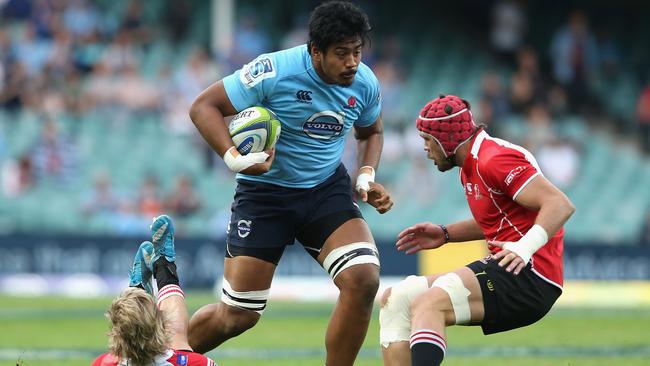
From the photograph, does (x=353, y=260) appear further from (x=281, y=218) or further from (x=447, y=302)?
(x=447, y=302)

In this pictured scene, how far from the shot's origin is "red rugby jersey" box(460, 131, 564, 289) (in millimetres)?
6898

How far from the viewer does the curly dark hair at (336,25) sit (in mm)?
7496

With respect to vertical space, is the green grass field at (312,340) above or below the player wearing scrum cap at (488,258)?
below

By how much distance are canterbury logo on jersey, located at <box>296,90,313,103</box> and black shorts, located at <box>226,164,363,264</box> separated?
603 millimetres

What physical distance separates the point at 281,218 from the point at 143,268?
102 cm

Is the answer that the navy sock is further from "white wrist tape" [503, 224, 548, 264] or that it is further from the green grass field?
Result: "white wrist tape" [503, 224, 548, 264]

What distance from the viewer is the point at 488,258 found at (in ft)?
23.6

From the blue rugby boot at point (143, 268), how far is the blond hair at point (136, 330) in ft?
5.46

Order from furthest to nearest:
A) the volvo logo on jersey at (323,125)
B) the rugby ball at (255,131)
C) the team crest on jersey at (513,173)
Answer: the volvo logo on jersey at (323,125), the rugby ball at (255,131), the team crest on jersey at (513,173)

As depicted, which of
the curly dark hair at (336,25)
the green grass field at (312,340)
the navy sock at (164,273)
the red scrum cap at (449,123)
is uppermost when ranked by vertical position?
the curly dark hair at (336,25)

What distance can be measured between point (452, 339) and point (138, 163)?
1029 cm

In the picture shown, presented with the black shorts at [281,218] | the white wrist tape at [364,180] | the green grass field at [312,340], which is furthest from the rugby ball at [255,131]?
the green grass field at [312,340]

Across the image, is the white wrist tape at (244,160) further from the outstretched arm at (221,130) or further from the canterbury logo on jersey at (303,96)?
the canterbury logo on jersey at (303,96)

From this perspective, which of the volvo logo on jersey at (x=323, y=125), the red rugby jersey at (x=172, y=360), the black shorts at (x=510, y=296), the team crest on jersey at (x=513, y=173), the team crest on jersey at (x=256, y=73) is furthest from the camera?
the volvo logo on jersey at (x=323, y=125)
